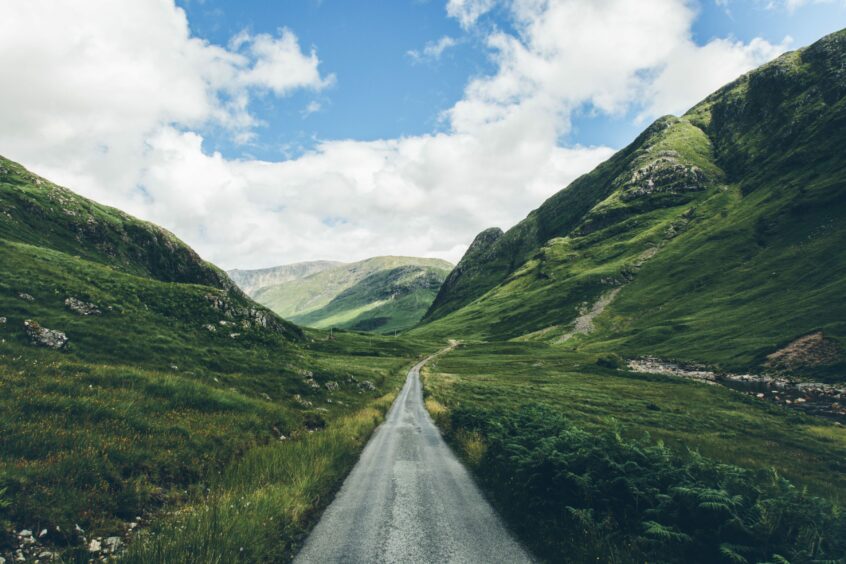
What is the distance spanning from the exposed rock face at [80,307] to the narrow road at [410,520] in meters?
23.6

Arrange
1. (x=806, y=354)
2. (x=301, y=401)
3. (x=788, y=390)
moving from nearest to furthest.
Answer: (x=301, y=401) → (x=788, y=390) → (x=806, y=354)

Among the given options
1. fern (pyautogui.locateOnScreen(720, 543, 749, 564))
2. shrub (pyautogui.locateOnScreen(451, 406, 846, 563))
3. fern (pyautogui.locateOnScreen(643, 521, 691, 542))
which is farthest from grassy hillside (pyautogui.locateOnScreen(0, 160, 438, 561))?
fern (pyautogui.locateOnScreen(720, 543, 749, 564))

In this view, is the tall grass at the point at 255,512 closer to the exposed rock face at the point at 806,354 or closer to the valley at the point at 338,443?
the valley at the point at 338,443

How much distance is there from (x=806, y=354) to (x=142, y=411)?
7902 cm

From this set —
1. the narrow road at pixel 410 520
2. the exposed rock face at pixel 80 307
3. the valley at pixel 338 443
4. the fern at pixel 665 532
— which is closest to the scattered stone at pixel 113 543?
the valley at pixel 338 443

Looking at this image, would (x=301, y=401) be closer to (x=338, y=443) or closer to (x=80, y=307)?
(x=338, y=443)

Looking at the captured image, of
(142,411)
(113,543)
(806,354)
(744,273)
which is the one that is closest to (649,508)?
(113,543)

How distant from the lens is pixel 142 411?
1552 centimetres

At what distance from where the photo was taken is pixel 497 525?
1213 centimetres

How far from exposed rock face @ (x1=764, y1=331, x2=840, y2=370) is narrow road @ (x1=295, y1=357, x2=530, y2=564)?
62069mm

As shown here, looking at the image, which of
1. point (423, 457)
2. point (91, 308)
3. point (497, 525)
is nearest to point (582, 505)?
point (497, 525)

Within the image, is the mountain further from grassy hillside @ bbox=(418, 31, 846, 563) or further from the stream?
the stream

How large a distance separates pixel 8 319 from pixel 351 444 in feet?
68.5

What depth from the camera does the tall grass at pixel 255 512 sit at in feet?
27.0
